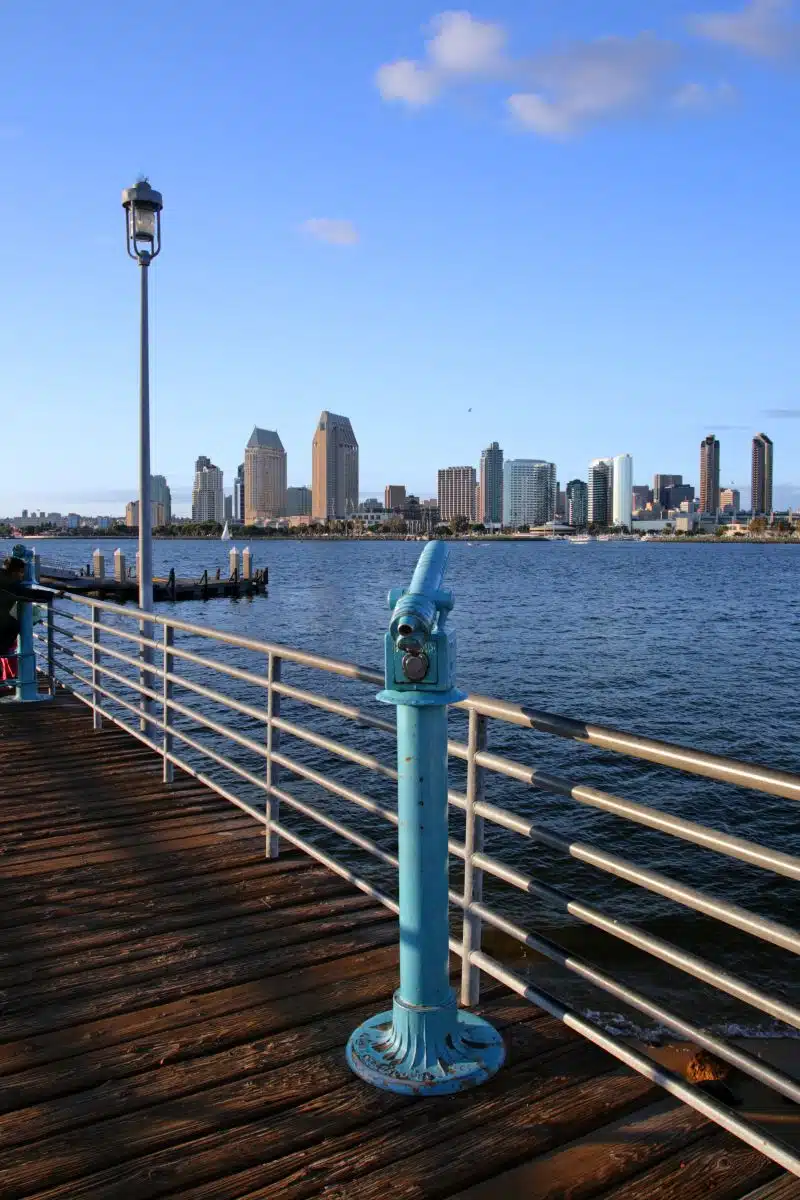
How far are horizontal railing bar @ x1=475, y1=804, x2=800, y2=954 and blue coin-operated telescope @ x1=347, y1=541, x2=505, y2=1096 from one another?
1.19 feet

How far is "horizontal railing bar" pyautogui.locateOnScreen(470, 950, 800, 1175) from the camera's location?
2496 millimetres

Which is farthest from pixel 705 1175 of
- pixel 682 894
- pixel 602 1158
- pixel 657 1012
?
pixel 682 894

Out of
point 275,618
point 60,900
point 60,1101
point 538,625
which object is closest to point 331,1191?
point 60,1101

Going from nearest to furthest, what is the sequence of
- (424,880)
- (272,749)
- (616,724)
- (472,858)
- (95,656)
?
(424,880) → (472,858) → (272,749) → (95,656) → (616,724)

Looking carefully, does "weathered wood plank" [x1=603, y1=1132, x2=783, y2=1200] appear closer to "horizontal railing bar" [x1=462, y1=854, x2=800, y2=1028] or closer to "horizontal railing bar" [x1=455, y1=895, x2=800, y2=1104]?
"horizontal railing bar" [x1=455, y1=895, x2=800, y2=1104]

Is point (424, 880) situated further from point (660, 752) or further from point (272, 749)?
point (272, 749)

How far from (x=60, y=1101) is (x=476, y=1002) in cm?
152

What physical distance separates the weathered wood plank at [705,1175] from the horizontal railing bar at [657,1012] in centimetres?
33

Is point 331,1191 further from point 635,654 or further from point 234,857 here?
point 635,654

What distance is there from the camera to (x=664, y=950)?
2740mm

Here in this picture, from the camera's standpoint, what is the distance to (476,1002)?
357cm

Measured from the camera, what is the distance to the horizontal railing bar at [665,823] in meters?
2.36

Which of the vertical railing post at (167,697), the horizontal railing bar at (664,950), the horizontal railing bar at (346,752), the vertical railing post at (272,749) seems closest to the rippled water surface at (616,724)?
the horizontal railing bar at (664,950)

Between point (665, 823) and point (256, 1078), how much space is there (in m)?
1.63
